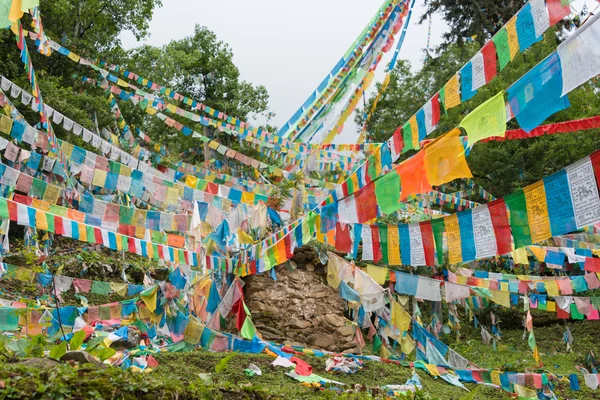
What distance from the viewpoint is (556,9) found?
17.9ft

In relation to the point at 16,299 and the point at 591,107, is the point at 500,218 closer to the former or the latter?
the point at 16,299

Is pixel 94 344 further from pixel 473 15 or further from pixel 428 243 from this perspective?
pixel 473 15

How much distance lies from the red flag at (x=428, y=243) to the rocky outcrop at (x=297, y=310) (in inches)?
199

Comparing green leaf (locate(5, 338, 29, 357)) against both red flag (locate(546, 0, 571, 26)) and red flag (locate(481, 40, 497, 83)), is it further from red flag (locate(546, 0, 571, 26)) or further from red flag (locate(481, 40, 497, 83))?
red flag (locate(546, 0, 571, 26))

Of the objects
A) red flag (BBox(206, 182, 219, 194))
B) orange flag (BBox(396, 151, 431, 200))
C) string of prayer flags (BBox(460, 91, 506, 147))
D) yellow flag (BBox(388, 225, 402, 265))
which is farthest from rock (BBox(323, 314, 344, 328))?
string of prayer flags (BBox(460, 91, 506, 147))

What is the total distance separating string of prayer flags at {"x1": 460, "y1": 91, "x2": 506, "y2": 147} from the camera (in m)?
6.12

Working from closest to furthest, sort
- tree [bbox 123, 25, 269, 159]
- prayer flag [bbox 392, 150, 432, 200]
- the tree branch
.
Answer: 1. prayer flag [bbox 392, 150, 432, 200]
2. the tree branch
3. tree [bbox 123, 25, 269, 159]

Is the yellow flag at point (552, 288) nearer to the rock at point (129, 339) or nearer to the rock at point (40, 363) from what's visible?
the rock at point (129, 339)

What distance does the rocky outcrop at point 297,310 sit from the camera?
13273mm

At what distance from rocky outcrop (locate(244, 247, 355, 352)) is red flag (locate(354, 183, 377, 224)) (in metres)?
4.90

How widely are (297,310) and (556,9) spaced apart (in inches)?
371

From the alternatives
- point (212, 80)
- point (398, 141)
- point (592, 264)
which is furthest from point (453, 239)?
point (212, 80)

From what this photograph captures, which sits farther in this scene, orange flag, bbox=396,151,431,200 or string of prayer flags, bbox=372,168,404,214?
string of prayer flags, bbox=372,168,404,214

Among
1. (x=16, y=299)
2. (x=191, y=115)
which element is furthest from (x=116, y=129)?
(x=16, y=299)
